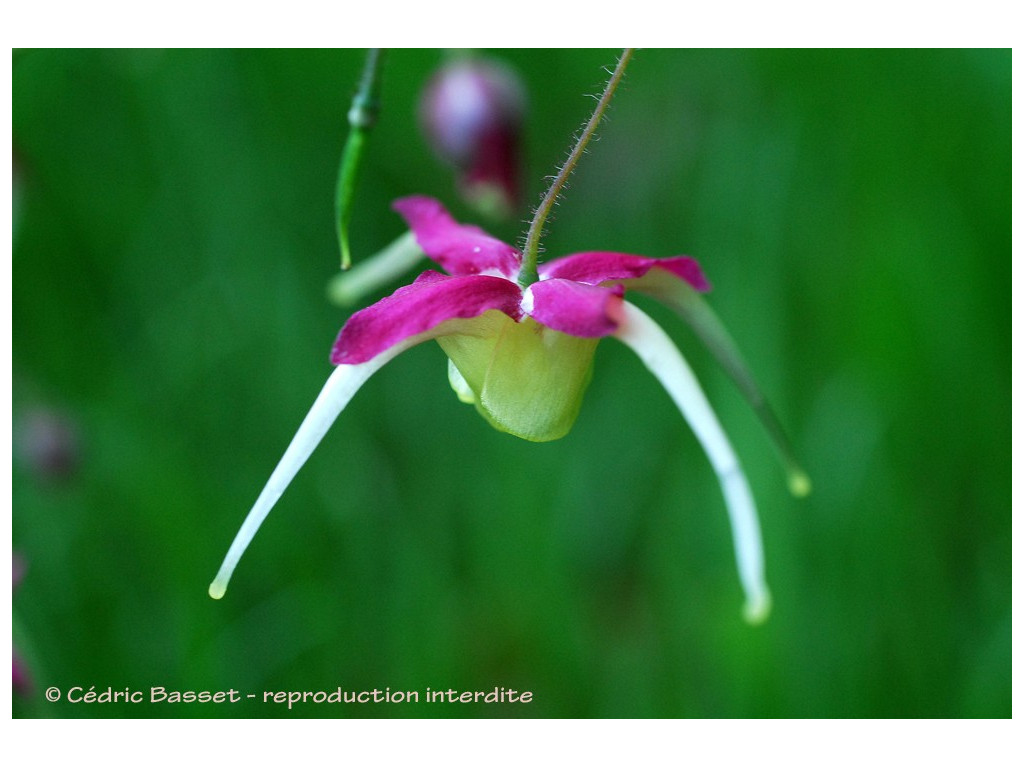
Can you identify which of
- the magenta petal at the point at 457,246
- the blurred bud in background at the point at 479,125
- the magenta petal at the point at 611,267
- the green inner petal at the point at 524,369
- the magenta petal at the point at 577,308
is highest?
the blurred bud in background at the point at 479,125

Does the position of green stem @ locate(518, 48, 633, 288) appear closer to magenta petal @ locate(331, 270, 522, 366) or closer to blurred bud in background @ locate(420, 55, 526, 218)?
magenta petal @ locate(331, 270, 522, 366)

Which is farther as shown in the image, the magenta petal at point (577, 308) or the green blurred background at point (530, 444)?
the green blurred background at point (530, 444)

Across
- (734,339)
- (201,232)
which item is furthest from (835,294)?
(201,232)

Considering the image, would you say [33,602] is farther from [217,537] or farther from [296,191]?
[296,191]

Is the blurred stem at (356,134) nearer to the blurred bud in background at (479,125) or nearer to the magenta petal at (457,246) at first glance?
the magenta petal at (457,246)

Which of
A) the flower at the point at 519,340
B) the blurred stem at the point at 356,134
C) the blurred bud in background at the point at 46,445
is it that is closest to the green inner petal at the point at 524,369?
the flower at the point at 519,340

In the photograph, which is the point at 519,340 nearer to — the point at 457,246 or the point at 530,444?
the point at 457,246

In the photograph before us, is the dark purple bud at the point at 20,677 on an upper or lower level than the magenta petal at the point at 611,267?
lower

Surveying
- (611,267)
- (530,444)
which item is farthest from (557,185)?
(530,444)

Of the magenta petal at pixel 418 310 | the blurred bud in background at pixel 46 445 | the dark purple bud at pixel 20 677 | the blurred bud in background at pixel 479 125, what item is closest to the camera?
the magenta petal at pixel 418 310
